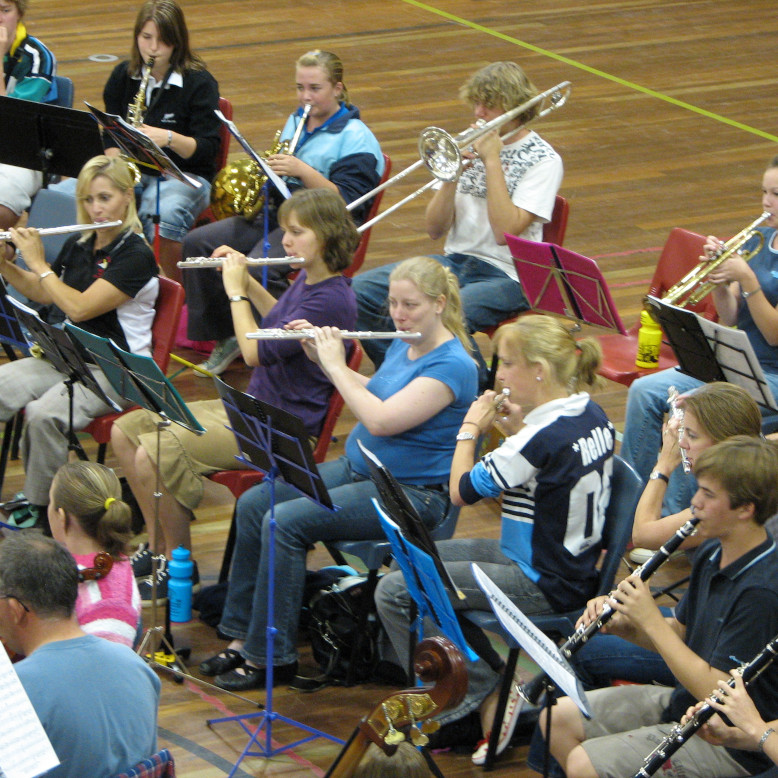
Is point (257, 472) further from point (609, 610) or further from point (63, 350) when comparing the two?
point (609, 610)

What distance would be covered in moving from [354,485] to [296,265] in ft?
2.65

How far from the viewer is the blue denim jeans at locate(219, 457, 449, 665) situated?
13.0ft

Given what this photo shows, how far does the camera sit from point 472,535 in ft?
15.6

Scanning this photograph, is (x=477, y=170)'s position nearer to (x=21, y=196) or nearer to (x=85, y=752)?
(x=21, y=196)

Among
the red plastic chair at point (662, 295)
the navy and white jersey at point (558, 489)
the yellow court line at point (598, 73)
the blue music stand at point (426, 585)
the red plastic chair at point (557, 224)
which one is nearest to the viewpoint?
the blue music stand at point (426, 585)

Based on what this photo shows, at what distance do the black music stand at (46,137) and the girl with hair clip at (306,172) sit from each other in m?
0.59

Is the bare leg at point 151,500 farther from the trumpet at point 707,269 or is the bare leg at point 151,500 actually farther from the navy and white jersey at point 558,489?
the trumpet at point 707,269

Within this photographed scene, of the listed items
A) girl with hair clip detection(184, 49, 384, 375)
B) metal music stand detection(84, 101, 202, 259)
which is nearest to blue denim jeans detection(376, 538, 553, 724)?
girl with hair clip detection(184, 49, 384, 375)

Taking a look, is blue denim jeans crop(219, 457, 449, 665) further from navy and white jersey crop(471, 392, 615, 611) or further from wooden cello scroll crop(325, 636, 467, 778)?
wooden cello scroll crop(325, 636, 467, 778)

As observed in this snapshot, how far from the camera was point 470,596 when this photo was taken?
3.59 m

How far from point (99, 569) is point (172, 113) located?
10.9 ft

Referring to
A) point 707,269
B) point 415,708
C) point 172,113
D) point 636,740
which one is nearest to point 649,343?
point 707,269

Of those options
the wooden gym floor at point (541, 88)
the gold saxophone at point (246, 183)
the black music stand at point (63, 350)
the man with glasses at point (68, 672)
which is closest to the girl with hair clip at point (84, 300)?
the black music stand at point (63, 350)

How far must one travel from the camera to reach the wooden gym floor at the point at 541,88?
5.77 m
